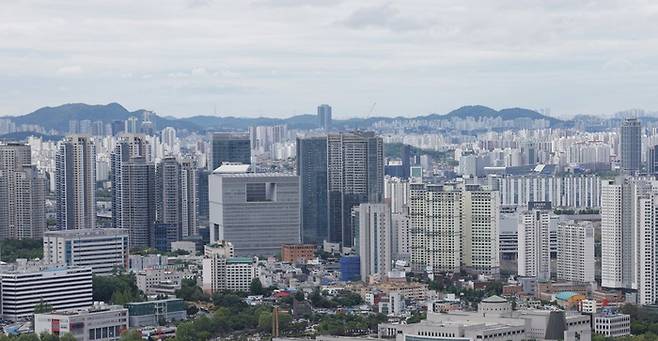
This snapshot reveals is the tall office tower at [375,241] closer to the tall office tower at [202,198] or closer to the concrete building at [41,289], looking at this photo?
the concrete building at [41,289]

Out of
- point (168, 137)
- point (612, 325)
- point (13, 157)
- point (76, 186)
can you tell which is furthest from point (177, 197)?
point (168, 137)

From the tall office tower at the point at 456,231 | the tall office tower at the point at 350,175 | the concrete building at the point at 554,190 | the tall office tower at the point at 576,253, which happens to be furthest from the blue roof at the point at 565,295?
the concrete building at the point at 554,190

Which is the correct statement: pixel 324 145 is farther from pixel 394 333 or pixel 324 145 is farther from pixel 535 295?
pixel 394 333

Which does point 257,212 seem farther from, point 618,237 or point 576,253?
point 618,237

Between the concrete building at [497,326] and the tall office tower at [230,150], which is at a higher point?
the tall office tower at [230,150]

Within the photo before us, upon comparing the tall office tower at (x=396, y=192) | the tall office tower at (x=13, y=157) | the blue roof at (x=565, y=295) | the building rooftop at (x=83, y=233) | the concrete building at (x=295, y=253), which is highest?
the tall office tower at (x=13, y=157)

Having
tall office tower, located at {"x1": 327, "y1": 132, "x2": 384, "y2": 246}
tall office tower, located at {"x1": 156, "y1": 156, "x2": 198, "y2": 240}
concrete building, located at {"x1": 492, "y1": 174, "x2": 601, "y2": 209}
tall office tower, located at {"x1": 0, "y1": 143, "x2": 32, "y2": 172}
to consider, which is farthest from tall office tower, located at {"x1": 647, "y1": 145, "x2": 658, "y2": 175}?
tall office tower, located at {"x1": 0, "y1": 143, "x2": 32, "y2": 172}
